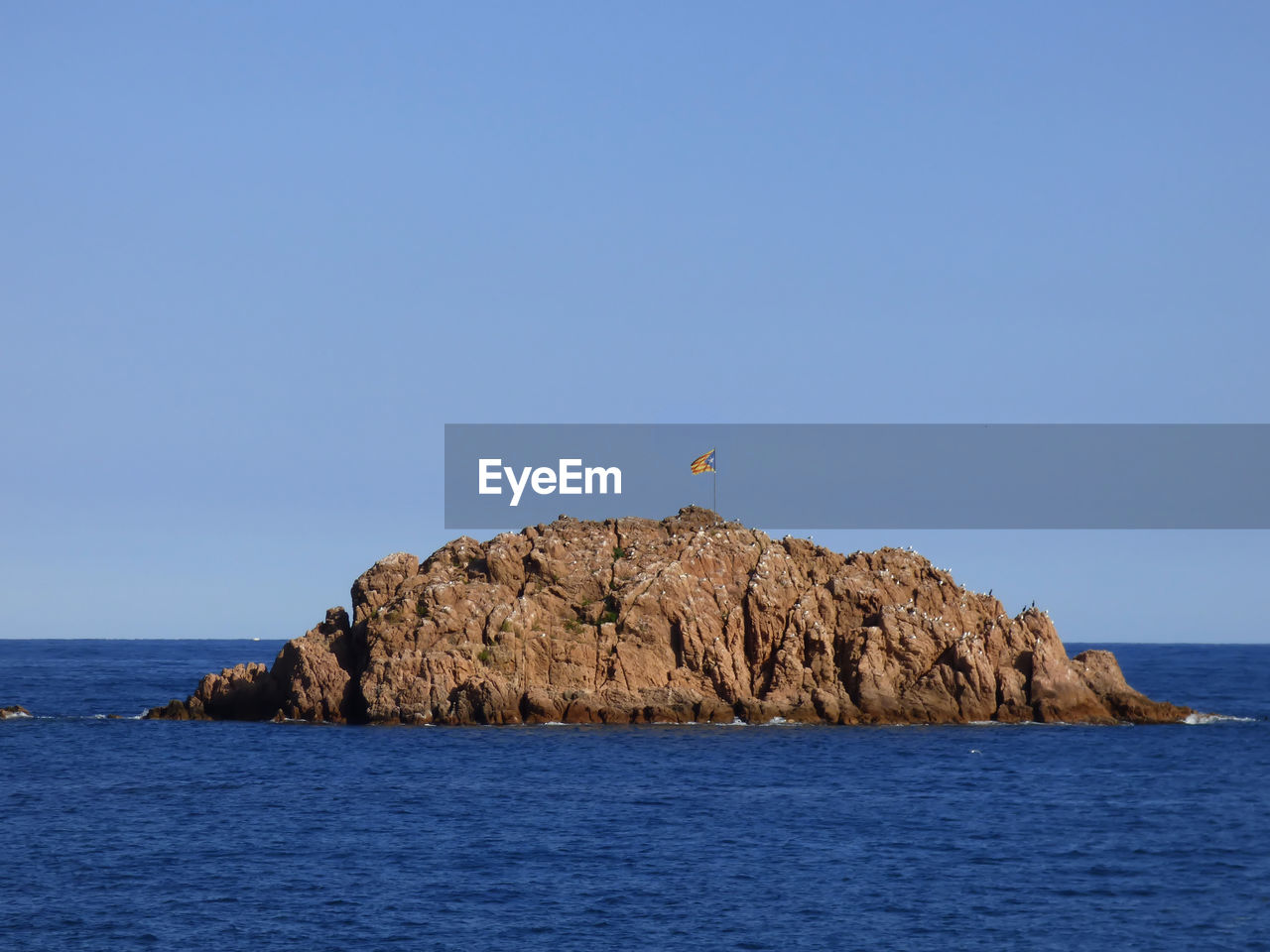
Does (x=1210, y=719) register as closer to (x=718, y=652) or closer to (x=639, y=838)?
(x=718, y=652)

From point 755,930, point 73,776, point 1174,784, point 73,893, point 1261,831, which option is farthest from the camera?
point 73,776

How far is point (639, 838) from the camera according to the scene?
61188mm

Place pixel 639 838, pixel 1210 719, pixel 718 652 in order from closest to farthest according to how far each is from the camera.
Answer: pixel 639 838
pixel 718 652
pixel 1210 719

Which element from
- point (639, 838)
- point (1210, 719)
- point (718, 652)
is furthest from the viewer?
point (1210, 719)

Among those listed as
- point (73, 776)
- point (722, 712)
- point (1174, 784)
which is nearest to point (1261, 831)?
point (1174, 784)

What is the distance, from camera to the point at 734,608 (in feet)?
303

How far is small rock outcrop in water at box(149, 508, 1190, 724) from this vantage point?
3585 inches

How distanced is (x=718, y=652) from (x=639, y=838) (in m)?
30.3

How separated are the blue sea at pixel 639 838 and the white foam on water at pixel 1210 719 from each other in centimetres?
219

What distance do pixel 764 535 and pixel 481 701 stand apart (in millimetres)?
21758

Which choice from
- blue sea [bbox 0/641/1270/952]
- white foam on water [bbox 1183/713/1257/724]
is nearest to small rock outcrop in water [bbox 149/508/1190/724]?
white foam on water [bbox 1183/713/1257/724]

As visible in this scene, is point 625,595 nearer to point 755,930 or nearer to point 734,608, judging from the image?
point 734,608

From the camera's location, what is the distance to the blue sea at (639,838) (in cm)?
4769

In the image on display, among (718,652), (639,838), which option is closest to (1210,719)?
(718,652)
